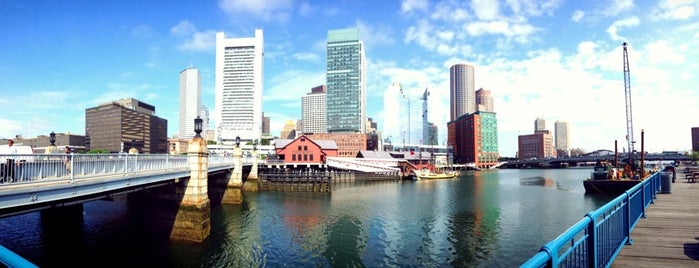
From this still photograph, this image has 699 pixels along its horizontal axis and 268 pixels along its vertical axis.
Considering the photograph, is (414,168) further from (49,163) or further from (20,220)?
(49,163)

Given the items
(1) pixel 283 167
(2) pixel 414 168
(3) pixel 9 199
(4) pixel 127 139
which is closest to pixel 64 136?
(4) pixel 127 139

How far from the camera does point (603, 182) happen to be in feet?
173

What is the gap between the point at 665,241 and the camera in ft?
30.7

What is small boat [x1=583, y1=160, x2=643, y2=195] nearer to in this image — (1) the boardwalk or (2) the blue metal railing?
(1) the boardwalk

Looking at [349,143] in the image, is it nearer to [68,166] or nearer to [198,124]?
[198,124]

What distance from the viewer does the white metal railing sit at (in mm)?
12539

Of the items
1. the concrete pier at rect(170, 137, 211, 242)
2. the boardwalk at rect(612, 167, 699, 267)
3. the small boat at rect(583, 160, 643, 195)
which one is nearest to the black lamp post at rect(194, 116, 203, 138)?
the concrete pier at rect(170, 137, 211, 242)

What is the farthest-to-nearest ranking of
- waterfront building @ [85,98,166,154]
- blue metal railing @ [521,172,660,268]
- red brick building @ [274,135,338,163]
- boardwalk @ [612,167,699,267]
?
waterfront building @ [85,98,166,154]
red brick building @ [274,135,338,163]
boardwalk @ [612,167,699,267]
blue metal railing @ [521,172,660,268]

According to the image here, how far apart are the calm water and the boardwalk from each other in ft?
29.4

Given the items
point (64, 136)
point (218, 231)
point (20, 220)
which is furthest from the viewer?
point (64, 136)

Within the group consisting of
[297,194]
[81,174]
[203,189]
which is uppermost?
[81,174]

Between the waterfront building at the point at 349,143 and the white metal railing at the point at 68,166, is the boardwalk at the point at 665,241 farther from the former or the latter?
the waterfront building at the point at 349,143

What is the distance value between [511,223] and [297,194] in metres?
33.3

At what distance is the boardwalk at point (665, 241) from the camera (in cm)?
775
